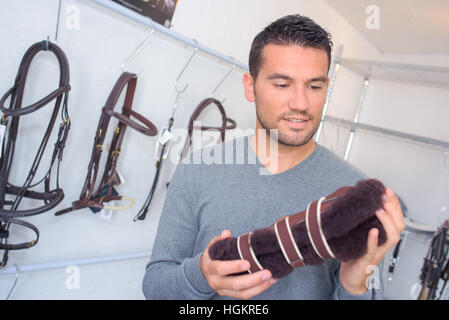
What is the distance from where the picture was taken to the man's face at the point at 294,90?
774mm

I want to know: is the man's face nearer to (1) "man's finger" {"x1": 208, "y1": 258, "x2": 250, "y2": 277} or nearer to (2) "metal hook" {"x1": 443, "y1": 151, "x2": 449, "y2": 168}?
(1) "man's finger" {"x1": 208, "y1": 258, "x2": 250, "y2": 277}

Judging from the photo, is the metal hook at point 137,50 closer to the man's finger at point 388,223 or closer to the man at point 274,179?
the man at point 274,179

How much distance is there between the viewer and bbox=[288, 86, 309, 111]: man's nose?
76cm

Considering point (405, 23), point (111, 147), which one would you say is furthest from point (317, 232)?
point (405, 23)

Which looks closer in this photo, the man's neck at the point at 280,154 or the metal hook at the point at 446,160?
the man's neck at the point at 280,154

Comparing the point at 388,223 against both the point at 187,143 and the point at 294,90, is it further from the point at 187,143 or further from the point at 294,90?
the point at 187,143

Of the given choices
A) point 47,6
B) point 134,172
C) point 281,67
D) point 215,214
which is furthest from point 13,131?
point 281,67

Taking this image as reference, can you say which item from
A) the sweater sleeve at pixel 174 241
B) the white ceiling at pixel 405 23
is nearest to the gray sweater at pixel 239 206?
the sweater sleeve at pixel 174 241

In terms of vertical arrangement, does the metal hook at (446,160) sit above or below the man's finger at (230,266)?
above

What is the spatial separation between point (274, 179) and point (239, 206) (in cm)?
11

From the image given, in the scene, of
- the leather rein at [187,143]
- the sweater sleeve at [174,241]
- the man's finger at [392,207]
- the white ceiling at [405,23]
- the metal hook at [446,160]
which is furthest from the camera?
the metal hook at [446,160]

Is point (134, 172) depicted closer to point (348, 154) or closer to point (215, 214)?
point (215, 214)

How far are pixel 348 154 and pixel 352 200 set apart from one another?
2397 mm

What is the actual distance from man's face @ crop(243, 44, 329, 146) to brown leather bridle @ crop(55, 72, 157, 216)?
1.70ft
